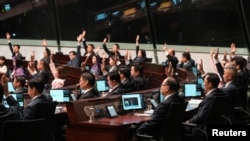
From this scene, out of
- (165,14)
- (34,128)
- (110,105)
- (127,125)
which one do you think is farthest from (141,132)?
(165,14)

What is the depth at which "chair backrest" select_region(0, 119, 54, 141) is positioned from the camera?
13.6ft

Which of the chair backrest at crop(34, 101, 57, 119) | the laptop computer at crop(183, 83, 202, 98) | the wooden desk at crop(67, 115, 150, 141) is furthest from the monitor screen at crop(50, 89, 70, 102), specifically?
the laptop computer at crop(183, 83, 202, 98)

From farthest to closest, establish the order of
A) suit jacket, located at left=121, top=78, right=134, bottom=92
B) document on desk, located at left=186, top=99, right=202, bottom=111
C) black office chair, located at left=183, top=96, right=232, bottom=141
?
suit jacket, located at left=121, top=78, right=134, bottom=92, document on desk, located at left=186, top=99, right=202, bottom=111, black office chair, located at left=183, top=96, right=232, bottom=141

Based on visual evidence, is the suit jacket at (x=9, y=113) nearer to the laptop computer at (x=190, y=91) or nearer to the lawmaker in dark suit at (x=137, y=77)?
the lawmaker in dark suit at (x=137, y=77)

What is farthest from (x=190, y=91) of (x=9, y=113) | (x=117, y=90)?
(x=9, y=113)

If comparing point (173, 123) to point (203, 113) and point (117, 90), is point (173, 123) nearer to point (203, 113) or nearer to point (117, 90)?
point (203, 113)

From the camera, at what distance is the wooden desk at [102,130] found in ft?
18.2

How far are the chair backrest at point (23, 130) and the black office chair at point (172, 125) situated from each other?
1.33 metres

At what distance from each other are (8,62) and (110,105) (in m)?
6.88

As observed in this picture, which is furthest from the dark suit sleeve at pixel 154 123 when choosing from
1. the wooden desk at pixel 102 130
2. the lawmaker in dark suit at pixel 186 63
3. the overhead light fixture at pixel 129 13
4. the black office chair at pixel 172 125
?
the overhead light fixture at pixel 129 13

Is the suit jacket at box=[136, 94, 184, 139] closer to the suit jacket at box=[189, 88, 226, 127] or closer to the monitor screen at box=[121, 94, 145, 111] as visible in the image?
the suit jacket at box=[189, 88, 226, 127]

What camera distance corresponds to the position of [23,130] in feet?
14.0

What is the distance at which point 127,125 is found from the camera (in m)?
5.65

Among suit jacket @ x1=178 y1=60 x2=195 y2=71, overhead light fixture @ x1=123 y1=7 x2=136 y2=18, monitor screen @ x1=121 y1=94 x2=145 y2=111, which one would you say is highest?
overhead light fixture @ x1=123 y1=7 x2=136 y2=18
